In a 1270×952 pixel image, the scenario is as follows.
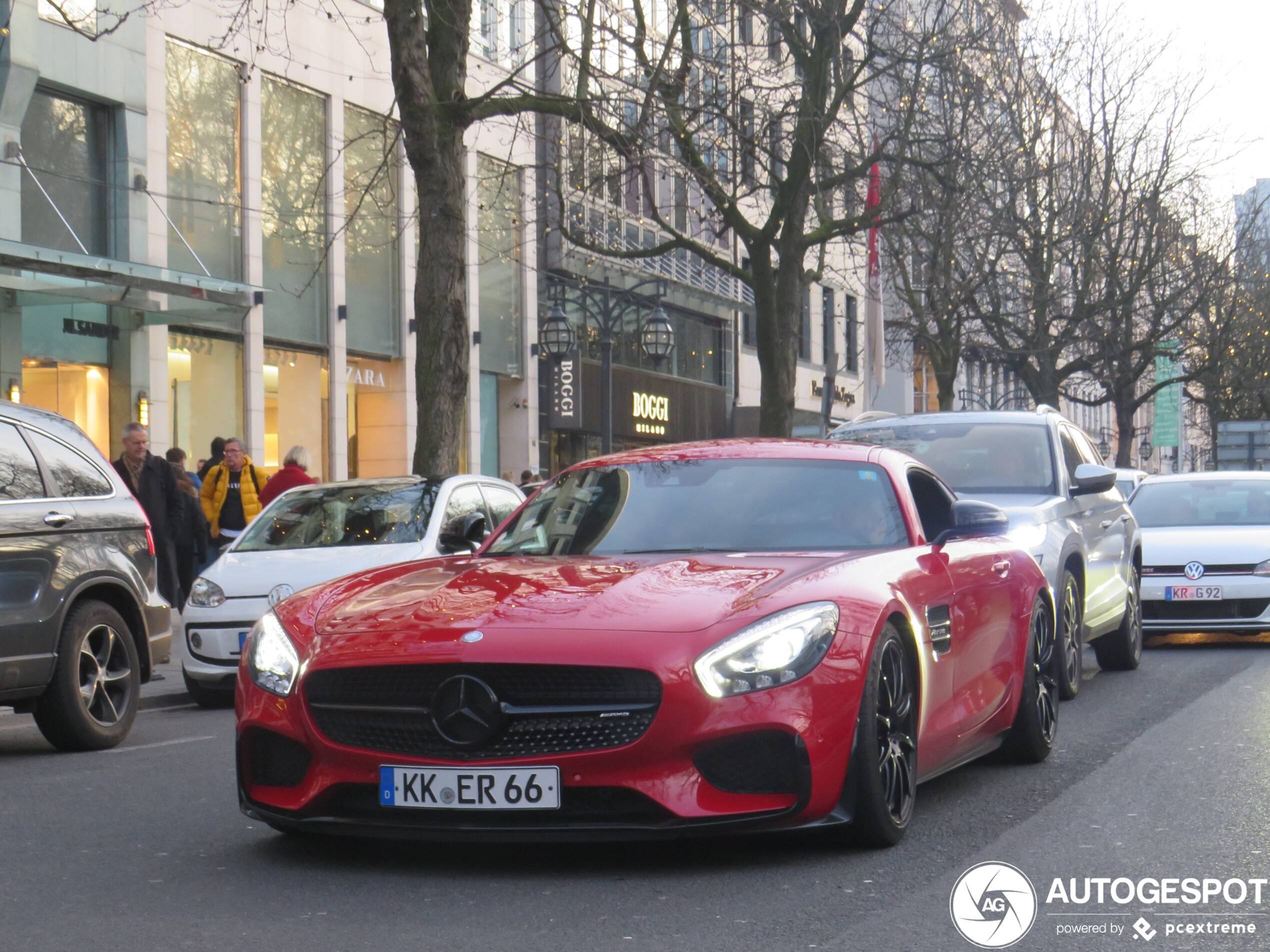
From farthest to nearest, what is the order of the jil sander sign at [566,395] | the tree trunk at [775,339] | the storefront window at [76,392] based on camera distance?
the jil sander sign at [566,395]
the tree trunk at [775,339]
the storefront window at [76,392]

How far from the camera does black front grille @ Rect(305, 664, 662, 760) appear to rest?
16.4 ft

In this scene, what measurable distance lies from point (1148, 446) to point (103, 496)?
88919 millimetres

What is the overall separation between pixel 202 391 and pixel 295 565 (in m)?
14.3

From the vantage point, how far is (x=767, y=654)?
5098 mm

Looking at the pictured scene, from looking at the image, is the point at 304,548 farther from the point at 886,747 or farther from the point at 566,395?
the point at 566,395

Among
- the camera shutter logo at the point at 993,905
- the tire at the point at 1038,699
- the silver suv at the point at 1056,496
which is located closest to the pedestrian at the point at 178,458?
the silver suv at the point at 1056,496

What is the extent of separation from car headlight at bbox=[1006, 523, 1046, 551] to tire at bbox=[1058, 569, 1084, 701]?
10.3 inches

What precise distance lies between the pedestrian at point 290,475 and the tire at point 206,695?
4140 mm

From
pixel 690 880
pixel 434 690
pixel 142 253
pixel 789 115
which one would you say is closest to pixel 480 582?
pixel 434 690

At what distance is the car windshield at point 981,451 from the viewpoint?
11.3m

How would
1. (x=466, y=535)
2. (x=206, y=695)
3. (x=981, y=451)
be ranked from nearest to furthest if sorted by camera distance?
(x=466, y=535)
(x=981, y=451)
(x=206, y=695)

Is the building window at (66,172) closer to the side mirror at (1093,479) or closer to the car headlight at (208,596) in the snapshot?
the car headlight at (208,596)

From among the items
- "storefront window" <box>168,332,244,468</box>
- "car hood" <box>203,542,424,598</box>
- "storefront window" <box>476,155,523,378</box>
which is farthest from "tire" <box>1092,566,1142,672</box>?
"storefront window" <box>476,155,523,378</box>

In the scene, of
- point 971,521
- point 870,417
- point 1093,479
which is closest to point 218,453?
point 870,417
